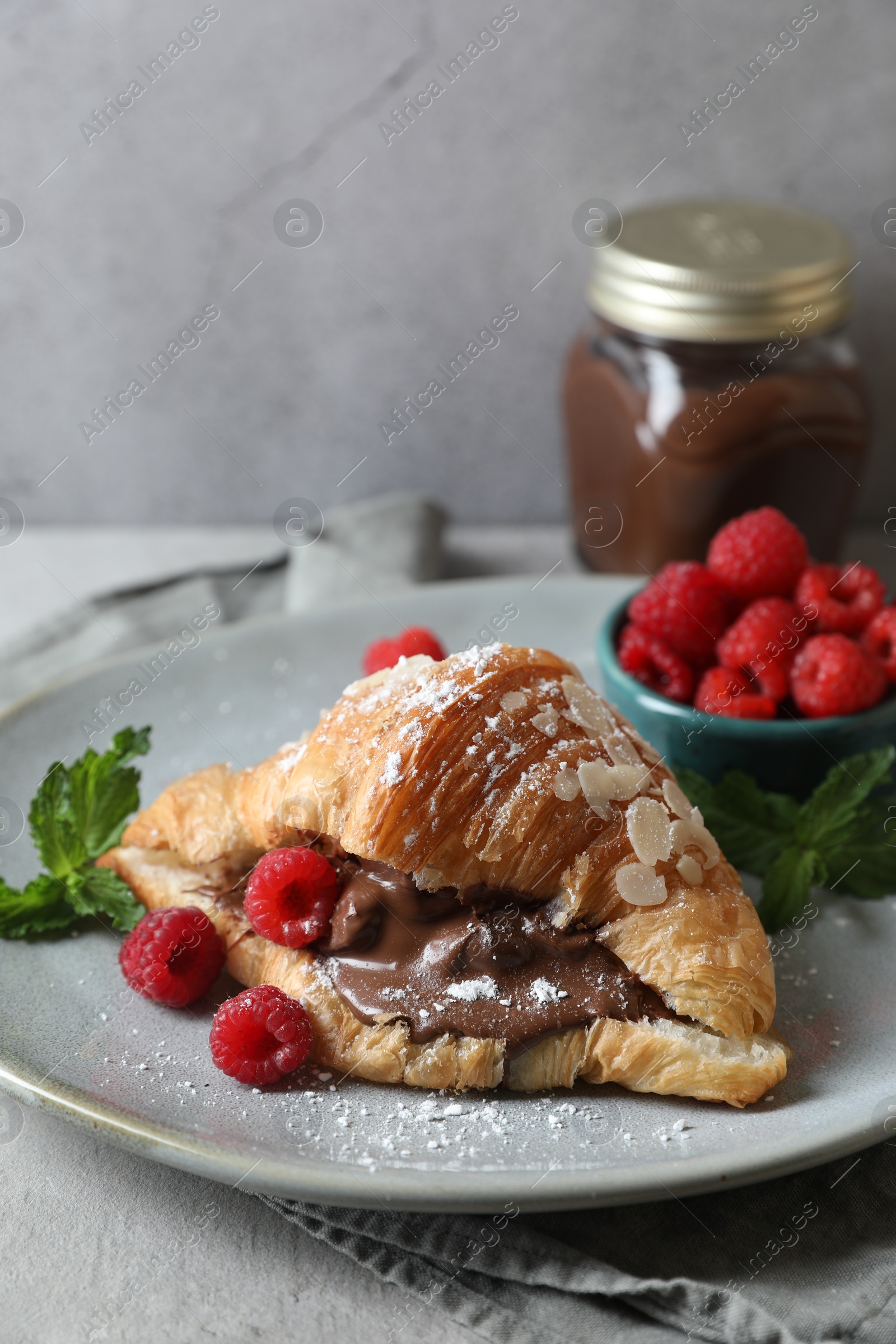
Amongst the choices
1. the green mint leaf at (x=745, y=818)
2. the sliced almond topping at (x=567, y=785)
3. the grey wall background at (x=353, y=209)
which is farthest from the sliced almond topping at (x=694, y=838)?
the grey wall background at (x=353, y=209)

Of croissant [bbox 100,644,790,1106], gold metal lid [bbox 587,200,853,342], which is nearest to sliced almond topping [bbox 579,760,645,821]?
croissant [bbox 100,644,790,1106]

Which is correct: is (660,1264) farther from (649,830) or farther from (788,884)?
(788,884)

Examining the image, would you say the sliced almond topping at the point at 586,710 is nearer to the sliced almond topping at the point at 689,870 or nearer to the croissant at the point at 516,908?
the croissant at the point at 516,908

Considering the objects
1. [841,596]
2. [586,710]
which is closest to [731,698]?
[841,596]

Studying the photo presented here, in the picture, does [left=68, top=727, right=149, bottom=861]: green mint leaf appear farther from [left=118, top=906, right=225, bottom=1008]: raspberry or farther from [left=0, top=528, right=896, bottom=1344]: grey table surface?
[left=0, top=528, right=896, bottom=1344]: grey table surface

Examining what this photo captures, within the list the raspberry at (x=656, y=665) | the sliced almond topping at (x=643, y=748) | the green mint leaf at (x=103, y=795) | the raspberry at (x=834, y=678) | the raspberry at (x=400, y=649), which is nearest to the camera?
the sliced almond topping at (x=643, y=748)

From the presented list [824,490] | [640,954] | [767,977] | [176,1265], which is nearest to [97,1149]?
[176,1265]

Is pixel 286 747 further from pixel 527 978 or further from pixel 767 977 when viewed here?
pixel 767 977
